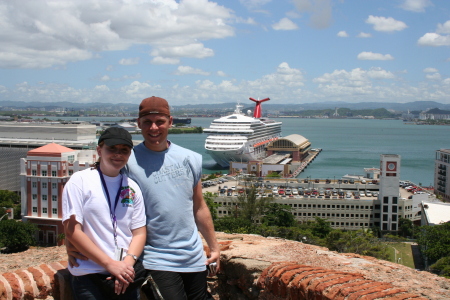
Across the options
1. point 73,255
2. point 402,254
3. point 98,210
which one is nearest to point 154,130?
point 98,210

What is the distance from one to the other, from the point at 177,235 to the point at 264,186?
30398mm

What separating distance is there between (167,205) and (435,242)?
15.3 metres

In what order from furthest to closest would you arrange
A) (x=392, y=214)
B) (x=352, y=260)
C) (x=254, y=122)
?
(x=254, y=122) < (x=392, y=214) < (x=352, y=260)

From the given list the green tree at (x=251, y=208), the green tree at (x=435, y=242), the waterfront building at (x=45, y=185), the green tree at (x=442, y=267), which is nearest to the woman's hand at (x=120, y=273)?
the green tree at (x=442, y=267)

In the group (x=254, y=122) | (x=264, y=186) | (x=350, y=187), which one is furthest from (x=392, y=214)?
(x=254, y=122)

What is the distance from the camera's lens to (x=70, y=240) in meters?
2.29

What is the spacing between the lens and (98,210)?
2283 millimetres

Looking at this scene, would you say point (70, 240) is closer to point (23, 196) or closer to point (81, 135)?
point (23, 196)

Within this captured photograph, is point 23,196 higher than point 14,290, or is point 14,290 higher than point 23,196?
point 14,290

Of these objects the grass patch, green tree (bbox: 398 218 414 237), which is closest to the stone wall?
the grass patch

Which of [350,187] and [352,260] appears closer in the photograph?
[352,260]

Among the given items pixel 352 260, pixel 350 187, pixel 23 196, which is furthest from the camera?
pixel 350 187

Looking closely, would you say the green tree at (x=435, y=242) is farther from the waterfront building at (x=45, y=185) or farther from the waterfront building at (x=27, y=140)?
the waterfront building at (x=27, y=140)

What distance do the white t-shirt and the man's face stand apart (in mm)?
304
